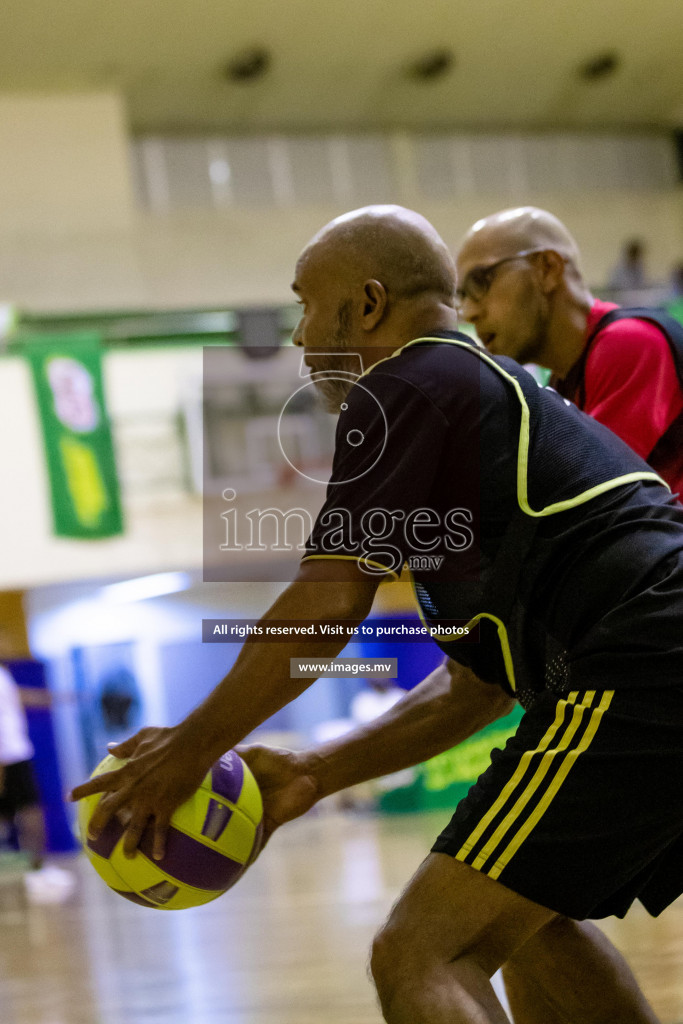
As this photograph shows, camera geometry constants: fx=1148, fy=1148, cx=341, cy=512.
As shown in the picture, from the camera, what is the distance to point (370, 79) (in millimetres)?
14156

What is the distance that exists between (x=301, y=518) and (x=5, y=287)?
574 centimetres

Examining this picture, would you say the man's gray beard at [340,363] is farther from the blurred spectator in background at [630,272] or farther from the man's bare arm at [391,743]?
the blurred spectator in background at [630,272]

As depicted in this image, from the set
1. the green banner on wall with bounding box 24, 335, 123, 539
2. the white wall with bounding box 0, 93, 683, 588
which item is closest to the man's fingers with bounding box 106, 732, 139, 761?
the green banner on wall with bounding box 24, 335, 123, 539

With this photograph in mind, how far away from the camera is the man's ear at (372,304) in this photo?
7.27 ft

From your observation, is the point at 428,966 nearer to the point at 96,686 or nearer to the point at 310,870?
the point at 310,870

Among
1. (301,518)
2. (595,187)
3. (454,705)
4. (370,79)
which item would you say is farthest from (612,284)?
(454,705)

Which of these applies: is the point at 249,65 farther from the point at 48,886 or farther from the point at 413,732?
the point at 413,732

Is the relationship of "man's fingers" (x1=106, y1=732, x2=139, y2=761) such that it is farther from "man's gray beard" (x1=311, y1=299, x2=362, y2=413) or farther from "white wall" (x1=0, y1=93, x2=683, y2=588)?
"white wall" (x1=0, y1=93, x2=683, y2=588)

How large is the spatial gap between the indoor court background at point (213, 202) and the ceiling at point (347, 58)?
3 cm

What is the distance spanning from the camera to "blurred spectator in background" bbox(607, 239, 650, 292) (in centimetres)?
1442

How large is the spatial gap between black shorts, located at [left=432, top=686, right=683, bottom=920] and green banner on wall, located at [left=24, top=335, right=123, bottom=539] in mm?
9374

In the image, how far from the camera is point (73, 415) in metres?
11.0

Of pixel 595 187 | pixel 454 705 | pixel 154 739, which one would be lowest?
pixel 454 705

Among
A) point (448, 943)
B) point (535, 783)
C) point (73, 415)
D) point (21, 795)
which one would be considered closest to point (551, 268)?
point (535, 783)
